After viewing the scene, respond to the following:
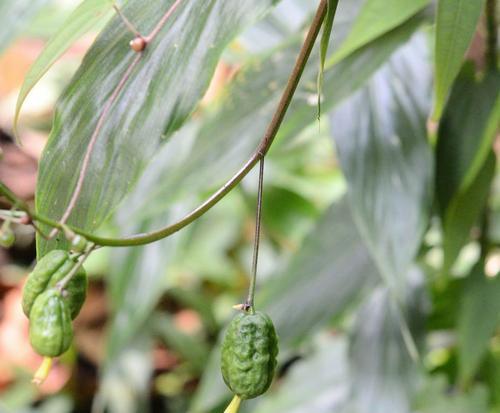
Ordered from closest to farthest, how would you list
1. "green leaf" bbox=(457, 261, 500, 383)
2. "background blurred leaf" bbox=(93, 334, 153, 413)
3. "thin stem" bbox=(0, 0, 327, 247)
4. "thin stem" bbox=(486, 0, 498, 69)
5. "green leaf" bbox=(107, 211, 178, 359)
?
"thin stem" bbox=(0, 0, 327, 247)
"thin stem" bbox=(486, 0, 498, 69)
"green leaf" bbox=(457, 261, 500, 383)
"green leaf" bbox=(107, 211, 178, 359)
"background blurred leaf" bbox=(93, 334, 153, 413)

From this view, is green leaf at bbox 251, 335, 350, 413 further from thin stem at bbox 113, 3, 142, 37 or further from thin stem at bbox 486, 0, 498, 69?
thin stem at bbox 113, 3, 142, 37

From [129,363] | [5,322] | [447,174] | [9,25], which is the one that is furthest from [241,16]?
[5,322]

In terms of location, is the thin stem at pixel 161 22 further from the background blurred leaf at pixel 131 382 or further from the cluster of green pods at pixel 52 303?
the background blurred leaf at pixel 131 382

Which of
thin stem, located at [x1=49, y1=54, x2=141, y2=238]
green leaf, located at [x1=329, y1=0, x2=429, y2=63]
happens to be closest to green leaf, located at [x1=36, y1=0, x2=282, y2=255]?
thin stem, located at [x1=49, y1=54, x2=141, y2=238]

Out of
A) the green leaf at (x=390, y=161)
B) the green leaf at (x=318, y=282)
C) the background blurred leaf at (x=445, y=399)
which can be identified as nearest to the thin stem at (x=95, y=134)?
the green leaf at (x=390, y=161)

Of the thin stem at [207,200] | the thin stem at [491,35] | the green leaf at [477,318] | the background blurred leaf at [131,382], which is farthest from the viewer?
the background blurred leaf at [131,382]

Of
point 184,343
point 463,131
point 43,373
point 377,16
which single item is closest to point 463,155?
point 463,131
